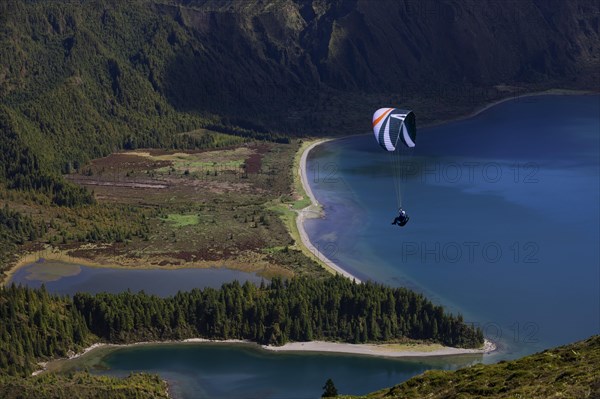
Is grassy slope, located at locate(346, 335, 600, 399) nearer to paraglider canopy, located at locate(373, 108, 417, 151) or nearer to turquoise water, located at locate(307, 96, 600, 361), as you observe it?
paraglider canopy, located at locate(373, 108, 417, 151)

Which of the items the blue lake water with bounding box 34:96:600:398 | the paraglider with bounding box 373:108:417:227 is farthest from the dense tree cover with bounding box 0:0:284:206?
the paraglider with bounding box 373:108:417:227

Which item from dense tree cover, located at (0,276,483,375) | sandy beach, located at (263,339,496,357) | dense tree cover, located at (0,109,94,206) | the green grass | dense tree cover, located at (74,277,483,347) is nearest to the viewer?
sandy beach, located at (263,339,496,357)

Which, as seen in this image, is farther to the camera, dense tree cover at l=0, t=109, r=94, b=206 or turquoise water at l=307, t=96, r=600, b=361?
dense tree cover at l=0, t=109, r=94, b=206

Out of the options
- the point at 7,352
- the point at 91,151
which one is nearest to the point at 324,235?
the point at 7,352

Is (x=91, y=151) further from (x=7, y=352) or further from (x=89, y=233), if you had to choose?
(x=7, y=352)

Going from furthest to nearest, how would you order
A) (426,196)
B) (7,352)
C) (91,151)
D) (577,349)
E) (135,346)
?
(91,151) → (426,196) → (135,346) → (7,352) → (577,349)

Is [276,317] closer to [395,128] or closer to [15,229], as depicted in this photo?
[395,128]
